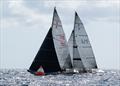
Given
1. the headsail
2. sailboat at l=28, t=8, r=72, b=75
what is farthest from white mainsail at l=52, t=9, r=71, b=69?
the headsail

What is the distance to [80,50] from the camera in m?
121

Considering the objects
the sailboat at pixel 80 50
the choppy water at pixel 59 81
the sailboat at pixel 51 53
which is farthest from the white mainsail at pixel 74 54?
the sailboat at pixel 51 53

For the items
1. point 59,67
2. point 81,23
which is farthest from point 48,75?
point 81,23

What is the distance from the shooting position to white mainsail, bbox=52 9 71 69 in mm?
113188

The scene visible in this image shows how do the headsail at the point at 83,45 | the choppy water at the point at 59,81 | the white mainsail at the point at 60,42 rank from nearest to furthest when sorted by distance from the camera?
the choppy water at the point at 59,81 < the white mainsail at the point at 60,42 < the headsail at the point at 83,45

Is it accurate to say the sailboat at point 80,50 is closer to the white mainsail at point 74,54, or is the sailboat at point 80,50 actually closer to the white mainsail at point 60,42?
the white mainsail at point 74,54

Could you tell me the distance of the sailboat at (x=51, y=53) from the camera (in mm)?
112688

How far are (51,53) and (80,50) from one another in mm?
9516

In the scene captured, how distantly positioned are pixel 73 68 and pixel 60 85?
3691 centimetres

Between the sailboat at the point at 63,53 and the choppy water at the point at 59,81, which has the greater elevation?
the sailboat at the point at 63,53

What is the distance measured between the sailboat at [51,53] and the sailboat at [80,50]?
15.6 feet

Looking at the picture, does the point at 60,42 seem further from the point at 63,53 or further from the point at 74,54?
the point at 74,54

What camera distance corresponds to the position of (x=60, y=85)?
8381cm

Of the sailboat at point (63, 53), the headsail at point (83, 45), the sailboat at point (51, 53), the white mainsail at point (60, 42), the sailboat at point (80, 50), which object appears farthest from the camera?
the sailboat at point (80, 50)
